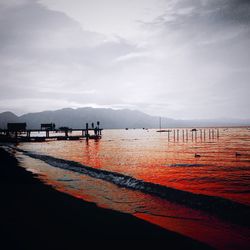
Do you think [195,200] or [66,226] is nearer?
[66,226]

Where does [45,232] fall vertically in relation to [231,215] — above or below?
above

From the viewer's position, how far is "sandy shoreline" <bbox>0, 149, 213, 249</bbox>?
605 centimetres

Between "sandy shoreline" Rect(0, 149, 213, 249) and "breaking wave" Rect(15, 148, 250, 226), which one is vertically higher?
"sandy shoreline" Rect(0, 149, 213, 249)

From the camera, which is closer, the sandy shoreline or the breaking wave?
the sandy shoreline

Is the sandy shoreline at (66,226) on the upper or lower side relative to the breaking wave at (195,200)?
upper

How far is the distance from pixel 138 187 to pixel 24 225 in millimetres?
A: 8289

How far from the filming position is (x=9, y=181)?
45.9 feet

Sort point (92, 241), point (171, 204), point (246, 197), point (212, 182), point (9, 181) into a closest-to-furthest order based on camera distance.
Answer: point (92, 241) < point (171, 204) < point (246, 197) < point (9, 181) < point (212, 182)

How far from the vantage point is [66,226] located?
23.1ft

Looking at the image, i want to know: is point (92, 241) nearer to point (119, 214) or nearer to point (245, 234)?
point (119, 214)

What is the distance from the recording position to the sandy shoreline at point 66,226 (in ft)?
19.8

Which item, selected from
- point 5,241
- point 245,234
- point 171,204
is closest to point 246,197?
point 171,204

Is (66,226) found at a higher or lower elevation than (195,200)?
higher

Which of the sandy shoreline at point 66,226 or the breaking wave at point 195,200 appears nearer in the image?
the sandy shoreline at point 66,226
